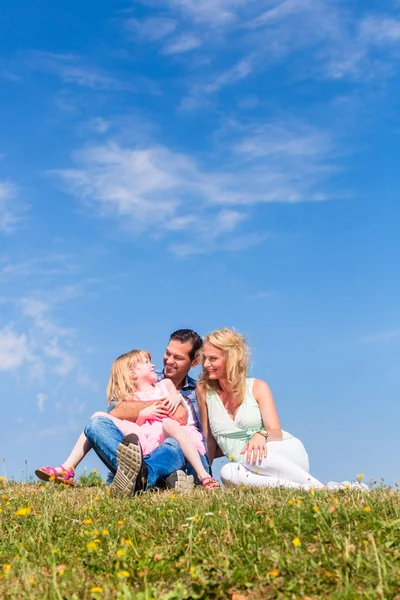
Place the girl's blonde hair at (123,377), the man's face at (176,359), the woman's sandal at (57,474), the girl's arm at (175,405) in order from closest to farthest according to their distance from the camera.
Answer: the girl's arm at (175,405) < the girl's blonde hair at (123,377) < the woman's sandal at (57,474) < the man's face at (176,359)

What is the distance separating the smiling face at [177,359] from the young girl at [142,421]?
21.3 inches

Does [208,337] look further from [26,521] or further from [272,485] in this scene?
[26,521]

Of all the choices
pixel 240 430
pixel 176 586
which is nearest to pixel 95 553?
pixel 176 586

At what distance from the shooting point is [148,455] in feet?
33.2

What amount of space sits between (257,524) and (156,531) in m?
1.01

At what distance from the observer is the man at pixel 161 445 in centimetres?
912

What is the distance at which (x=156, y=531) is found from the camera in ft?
→ 22.3

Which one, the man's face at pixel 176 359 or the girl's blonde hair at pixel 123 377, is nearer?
the girl's blonde hair at pixel 123 377

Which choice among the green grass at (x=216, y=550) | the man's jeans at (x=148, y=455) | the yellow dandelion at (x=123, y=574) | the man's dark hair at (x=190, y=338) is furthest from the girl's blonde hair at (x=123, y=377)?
the yellow dandelion at (x=123, y=574)

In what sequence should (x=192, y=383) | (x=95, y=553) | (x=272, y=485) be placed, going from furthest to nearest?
1. (x=192, y=383)
2. (x=272, y=485)
3. (x=95, y=553)

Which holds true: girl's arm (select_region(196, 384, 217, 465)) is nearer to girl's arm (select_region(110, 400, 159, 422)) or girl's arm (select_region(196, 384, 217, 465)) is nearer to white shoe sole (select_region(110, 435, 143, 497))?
girl's arm (select_region(110, 400, 159, 422))

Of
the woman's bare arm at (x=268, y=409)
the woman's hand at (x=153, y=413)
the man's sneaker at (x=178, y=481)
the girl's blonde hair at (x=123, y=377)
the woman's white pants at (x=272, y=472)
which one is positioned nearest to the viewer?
the man's sneaker at (x=178, y=481)

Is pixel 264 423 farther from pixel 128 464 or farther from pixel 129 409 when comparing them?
pixel 128 464

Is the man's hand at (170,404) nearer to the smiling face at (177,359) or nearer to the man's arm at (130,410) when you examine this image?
the man's arm at (130,410)
